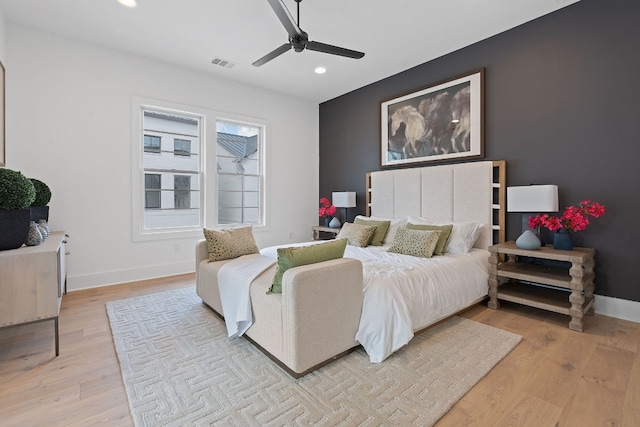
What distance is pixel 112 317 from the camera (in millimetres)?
2867

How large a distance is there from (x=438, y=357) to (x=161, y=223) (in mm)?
4077

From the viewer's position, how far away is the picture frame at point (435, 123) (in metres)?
3.69

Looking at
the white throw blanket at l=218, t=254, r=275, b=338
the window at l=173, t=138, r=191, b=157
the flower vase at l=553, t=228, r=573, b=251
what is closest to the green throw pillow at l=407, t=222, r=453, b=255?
the flower vase at l=553, t=228, r=573, b=251

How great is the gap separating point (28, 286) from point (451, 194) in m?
4.11

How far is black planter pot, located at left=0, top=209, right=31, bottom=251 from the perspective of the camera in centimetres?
202

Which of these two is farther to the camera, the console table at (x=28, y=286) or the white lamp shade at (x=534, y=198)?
the white lamp shade at (x=534, y=198)

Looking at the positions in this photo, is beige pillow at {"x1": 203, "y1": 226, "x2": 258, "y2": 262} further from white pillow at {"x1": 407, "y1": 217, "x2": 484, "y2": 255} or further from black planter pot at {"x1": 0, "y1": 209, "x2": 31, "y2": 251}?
white pillow at {"x1": 407, "y1": 217, "x2": 484, "y2": 255}

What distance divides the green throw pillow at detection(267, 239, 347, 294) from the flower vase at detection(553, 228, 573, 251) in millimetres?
2144

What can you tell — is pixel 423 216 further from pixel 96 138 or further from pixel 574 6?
pixel 96 138

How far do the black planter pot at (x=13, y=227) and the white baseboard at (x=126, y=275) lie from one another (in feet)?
6.17

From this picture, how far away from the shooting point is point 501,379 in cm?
188

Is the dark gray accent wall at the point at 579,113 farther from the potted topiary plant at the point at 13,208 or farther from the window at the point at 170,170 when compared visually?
the potted topiary plant at the point at 13,208

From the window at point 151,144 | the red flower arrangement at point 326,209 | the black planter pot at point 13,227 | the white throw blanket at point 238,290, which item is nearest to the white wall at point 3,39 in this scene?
the window at point 151,144

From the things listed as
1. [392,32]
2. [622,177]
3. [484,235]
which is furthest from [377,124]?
[622,177]
